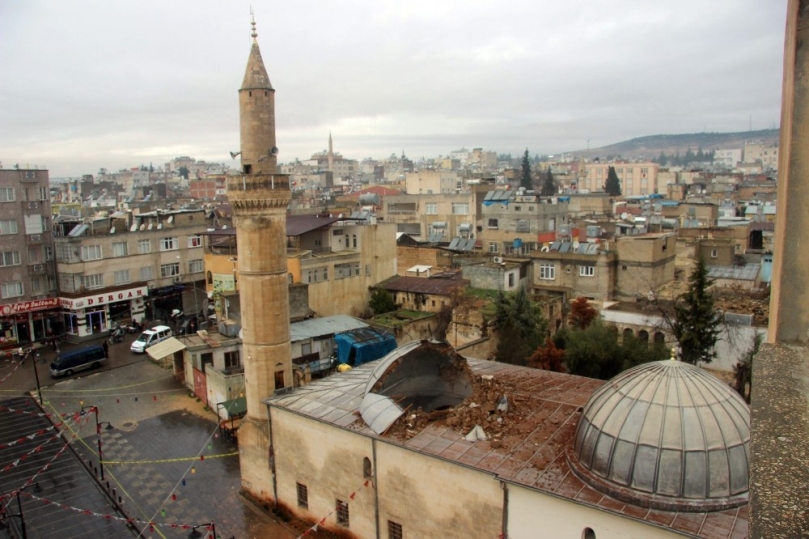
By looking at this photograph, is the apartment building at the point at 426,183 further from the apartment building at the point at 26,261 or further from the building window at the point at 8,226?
the building window at the point at 8,226

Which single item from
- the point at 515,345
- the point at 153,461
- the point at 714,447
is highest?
the point at 714,447

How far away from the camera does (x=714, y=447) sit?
36.6 feet

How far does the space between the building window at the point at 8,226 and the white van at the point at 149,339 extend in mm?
10016

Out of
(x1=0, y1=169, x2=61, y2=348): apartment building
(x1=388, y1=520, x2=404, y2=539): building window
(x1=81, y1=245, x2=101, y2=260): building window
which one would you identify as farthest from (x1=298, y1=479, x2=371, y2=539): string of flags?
(x1=81, y1=245, x2=101, y2=260): building window

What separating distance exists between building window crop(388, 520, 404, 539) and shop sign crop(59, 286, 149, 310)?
29958 mm

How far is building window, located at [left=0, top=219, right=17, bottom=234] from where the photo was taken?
36.5 meters

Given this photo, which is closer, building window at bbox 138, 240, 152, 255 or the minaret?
the minaret

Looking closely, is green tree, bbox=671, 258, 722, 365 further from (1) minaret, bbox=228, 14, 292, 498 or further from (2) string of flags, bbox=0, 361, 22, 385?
(2) string of flags, bbox=0, 361, 22, 385

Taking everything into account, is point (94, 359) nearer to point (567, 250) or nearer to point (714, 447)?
point (567, 250)

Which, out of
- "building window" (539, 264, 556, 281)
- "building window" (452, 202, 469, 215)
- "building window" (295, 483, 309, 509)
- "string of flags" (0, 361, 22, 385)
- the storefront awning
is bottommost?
"string of flags" (0, 361, 22, 385)

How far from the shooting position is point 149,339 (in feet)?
116

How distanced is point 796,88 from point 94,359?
34.0 metres

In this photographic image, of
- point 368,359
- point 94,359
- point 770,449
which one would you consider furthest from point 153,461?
point 770,449

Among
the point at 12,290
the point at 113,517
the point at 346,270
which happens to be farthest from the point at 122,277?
the point at 113,517
